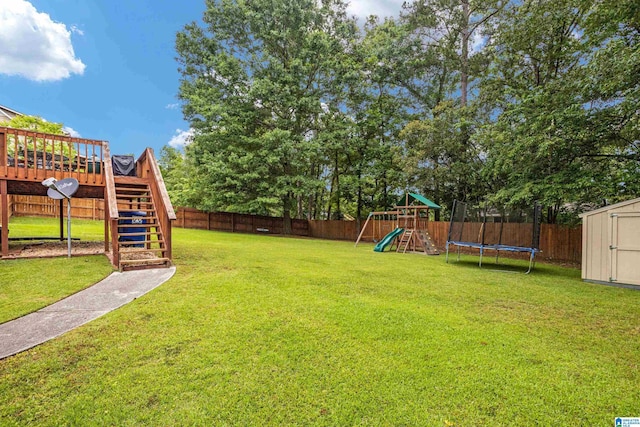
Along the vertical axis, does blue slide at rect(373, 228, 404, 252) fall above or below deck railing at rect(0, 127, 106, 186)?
below

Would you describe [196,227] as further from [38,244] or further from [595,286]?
[595,286]

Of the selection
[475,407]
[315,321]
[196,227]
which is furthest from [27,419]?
[196,227]

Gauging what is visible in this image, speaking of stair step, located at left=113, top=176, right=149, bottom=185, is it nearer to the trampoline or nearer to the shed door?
the trampoline

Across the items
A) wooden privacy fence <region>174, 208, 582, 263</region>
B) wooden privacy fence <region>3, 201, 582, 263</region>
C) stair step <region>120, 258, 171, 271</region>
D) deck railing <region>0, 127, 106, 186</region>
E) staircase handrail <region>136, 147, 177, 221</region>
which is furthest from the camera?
wooden privacy fence <region>174, 208, 582, 263</region>

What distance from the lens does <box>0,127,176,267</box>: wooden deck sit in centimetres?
632

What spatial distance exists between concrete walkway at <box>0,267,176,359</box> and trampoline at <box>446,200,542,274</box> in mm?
7880

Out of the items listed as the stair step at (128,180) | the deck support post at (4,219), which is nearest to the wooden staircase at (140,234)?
the stair step at (128,180)

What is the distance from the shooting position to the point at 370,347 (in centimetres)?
289

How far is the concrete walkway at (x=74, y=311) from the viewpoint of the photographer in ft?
9.27

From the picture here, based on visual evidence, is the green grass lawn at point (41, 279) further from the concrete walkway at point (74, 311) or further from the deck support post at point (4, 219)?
the deck support post at point (4, 219)

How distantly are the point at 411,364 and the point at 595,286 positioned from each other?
6364mm

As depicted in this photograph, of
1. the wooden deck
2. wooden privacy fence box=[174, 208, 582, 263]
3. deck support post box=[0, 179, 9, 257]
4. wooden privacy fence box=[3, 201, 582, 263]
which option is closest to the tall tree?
wooden privacy fence box=[174, 208, 582, 263]

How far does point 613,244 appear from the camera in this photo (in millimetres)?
6379

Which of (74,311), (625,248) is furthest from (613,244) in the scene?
(74,311)
